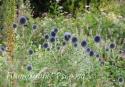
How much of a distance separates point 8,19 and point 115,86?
4.50ft

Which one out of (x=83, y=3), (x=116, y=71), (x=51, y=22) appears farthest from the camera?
(x=83, y=3)

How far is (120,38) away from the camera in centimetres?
565

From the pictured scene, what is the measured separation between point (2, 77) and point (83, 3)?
483cm

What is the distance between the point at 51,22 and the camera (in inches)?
244

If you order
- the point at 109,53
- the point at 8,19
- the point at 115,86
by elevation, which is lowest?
the point at 115,86

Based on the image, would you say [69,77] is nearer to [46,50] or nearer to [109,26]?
[46,50]

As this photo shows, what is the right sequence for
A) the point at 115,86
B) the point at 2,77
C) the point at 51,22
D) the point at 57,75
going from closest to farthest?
the point at 2,77, the point at 57,75, the point at 115,86, the point at 51,22

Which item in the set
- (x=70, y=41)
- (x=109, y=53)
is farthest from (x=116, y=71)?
(x=70, y=41)

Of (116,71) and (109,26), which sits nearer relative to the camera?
(116,71)

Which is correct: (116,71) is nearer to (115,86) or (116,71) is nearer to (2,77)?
(115,86)

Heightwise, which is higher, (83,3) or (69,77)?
(83,3)

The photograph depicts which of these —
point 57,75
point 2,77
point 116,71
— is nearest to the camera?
point 2,77

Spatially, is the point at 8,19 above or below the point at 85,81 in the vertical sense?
above

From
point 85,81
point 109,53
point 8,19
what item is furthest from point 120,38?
point 8,19
